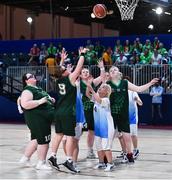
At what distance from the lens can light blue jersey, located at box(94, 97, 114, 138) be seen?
32.5 ft

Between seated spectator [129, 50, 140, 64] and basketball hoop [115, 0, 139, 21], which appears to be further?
seated spectator [129, 50, 140, 64]

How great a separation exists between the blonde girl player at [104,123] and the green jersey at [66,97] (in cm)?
41

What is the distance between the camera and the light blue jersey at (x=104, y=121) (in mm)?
9898

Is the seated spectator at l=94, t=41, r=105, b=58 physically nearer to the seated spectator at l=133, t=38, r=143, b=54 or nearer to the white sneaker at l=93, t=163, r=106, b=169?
the seated spectator at l=133, t=38, r=143, b=54

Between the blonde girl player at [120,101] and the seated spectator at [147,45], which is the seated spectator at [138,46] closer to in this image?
the seated spectator at [147,45]

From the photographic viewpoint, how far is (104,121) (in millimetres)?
9953

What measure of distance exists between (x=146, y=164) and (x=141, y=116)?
1278cm

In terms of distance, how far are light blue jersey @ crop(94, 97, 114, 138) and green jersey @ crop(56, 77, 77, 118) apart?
62cm

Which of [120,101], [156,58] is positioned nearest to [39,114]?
[120,101]

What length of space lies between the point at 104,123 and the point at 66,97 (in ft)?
3.08

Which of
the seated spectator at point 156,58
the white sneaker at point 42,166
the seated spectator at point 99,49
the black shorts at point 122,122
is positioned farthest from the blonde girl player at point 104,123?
the seated spectator at point 99,49

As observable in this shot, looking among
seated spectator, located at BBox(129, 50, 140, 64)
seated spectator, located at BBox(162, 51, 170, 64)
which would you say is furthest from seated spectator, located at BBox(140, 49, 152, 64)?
seated spectator, located at BBox(162, 51, 170, 64)

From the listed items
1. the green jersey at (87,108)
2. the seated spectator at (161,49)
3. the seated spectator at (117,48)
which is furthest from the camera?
the seated spectator at (117,48)

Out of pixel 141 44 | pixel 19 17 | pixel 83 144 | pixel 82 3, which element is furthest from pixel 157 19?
pixel 83 144
